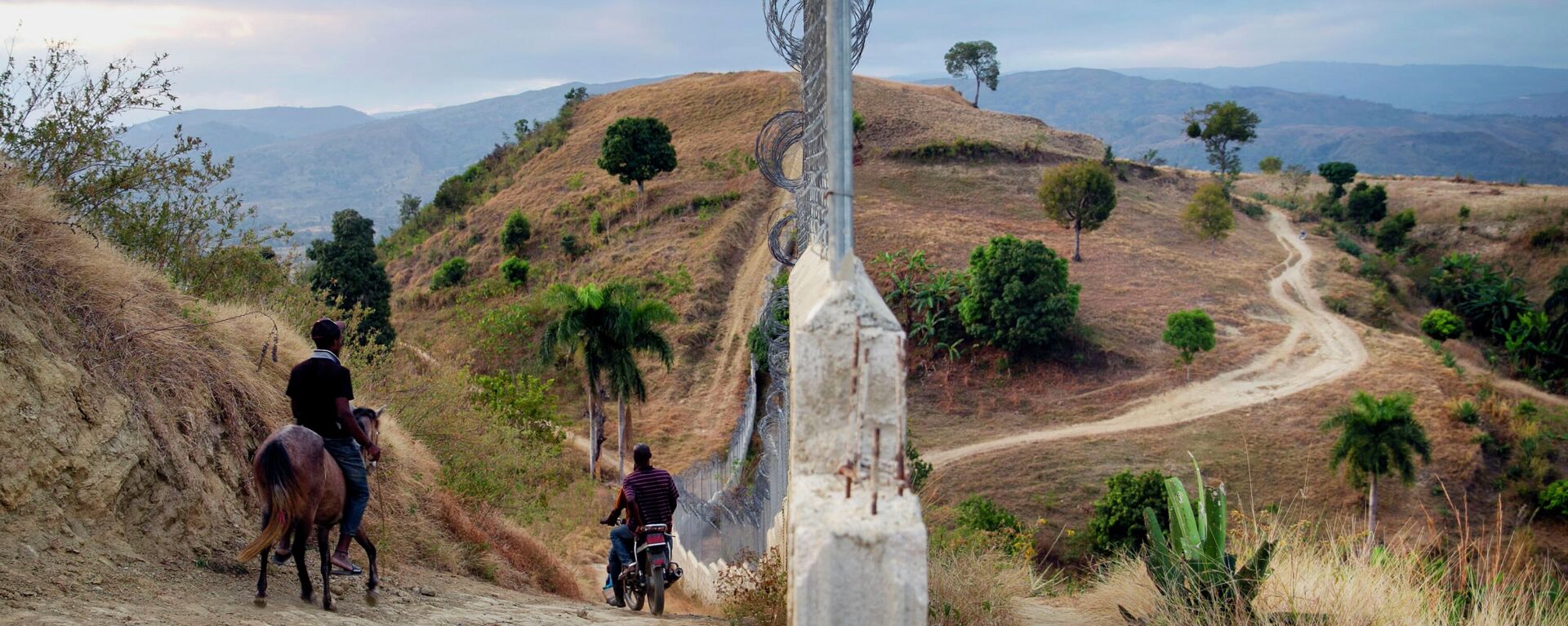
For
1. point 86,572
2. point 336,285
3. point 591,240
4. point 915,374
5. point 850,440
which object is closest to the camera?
point 850,440

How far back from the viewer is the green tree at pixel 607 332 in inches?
786

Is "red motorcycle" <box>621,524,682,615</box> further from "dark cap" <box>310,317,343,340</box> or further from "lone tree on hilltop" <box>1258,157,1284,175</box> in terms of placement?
"lone tree on hilltop" <box>1258,157,1284,175</box>

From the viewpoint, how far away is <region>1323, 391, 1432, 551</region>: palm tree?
20.1 metres

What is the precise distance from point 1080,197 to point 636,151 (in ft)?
58.6

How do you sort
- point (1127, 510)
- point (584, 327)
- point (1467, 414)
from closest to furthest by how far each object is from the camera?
point (1127, 510) → point (584, 327) → point (1467, 414)

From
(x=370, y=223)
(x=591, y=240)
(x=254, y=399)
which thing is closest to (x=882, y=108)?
(x=591, y=240)

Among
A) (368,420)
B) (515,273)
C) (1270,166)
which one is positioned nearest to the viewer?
(368,420)

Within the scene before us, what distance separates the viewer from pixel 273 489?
16.8 ft

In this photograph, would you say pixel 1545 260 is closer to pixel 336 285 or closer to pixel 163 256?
pixel 336 285

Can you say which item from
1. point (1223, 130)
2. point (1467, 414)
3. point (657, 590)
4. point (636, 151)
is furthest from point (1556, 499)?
point (1223, 130)

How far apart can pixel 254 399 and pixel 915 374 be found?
23058mm

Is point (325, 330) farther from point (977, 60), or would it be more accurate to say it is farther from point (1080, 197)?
point (977, 60)

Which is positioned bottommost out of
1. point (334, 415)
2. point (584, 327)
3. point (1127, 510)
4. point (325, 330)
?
point (1127, 510)

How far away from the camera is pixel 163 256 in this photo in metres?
12.3
